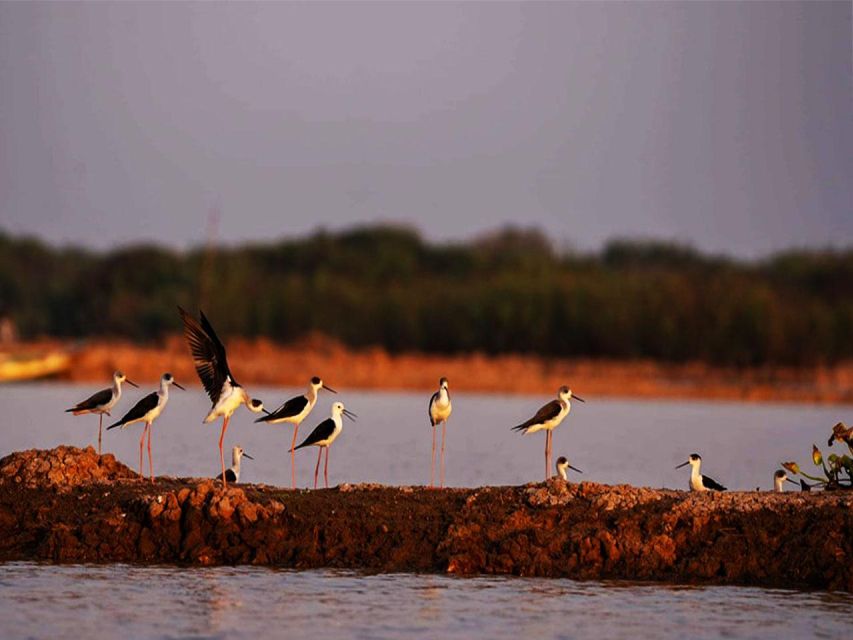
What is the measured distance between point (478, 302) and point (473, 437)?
2153 cm

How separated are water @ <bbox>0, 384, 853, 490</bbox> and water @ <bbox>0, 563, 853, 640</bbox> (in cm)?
584

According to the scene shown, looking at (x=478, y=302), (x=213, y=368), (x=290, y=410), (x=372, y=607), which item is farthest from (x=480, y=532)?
(x=478, y=302)

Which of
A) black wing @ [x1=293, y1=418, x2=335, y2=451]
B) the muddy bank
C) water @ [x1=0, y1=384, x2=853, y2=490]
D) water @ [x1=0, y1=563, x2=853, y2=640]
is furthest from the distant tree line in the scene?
water @ [x1=0, y1=563, x2=853, y2=640]

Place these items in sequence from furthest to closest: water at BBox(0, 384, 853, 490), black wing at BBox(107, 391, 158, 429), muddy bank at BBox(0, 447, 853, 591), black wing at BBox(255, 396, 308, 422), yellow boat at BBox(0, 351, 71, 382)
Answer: yellow boat at BBox(0, 351, 71, 382) → water at BBox(0, 384, 853, 490) → black wing at BBox(255, 396, 308, 422) → black wing at BBox(107, 391, 158, 429) → muddy bank at BBox(0, 447, 853, 591)

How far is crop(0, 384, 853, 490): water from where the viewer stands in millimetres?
20375

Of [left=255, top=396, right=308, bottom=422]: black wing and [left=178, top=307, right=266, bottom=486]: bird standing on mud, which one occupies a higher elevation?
[left=178, top=307, right=266, bottom=486]: bird standing on mud

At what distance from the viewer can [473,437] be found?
1036 inches

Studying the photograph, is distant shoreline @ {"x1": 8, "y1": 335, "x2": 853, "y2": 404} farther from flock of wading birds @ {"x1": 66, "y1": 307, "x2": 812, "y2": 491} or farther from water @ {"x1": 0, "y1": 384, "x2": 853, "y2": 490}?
flock of wading birds @ {"x1": 66, "y1": 307, "x2": 812, "y2": 491}

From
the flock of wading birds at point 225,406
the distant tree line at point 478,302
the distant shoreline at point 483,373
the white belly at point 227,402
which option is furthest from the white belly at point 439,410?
the distant tree line at point 478,302

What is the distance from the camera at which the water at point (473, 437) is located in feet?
66.8

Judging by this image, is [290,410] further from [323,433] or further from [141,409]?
[141,409]

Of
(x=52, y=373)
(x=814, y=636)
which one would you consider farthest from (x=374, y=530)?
(x=52, y=373)

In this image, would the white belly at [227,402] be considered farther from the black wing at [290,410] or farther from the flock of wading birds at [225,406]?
the black wing at [290,410]

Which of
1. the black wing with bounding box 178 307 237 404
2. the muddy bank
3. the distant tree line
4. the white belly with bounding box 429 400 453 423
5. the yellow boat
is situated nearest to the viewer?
the muddy bank
